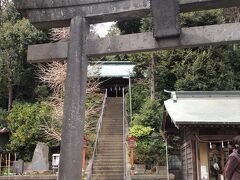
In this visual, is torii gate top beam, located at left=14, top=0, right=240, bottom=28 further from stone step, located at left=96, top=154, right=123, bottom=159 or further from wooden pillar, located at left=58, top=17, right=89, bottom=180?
stone step, located at left=96, top=154, right=123, bottom=159

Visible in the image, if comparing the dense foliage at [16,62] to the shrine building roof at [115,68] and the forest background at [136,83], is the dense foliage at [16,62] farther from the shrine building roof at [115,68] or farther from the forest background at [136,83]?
the shrine building roof at [115,68]

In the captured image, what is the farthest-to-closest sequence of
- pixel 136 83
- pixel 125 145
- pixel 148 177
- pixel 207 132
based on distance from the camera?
pixel 136 83, pixel 125 145, pixel 148 177, pixel 207 132

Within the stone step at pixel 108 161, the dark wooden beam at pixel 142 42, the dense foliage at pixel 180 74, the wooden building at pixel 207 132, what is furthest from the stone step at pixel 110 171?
the dark wooden beam at pixel 142 42

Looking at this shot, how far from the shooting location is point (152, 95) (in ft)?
86.1

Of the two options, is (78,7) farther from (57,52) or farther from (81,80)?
(81,80)

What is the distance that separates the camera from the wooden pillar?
6980 millimetres

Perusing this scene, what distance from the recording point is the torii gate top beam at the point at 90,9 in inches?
279

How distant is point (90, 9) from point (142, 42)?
120 cm

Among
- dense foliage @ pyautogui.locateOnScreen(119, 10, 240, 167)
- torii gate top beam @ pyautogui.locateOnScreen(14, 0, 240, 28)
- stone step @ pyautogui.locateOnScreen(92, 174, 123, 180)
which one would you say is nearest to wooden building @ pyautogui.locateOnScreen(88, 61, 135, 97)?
dense foliage @ pyautogui.locateOnScreen(119, 10, 240, 167)

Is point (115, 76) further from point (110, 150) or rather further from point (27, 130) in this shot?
point (110, 150)

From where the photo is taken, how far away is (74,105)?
7.16 metres

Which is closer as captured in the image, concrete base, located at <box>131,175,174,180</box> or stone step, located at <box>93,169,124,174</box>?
concrete base, located at <box>131,175,174,180</box>

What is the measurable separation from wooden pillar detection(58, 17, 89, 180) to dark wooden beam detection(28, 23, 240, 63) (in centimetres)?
22

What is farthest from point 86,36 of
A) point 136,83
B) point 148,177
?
point 136,83
